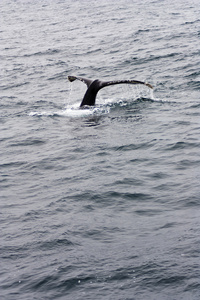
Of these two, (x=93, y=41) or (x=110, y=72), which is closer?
(x=110, y=72)

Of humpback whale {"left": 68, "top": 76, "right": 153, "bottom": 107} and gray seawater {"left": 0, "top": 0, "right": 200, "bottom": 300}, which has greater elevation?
humpback whale {"left": 68, "top": 76, "right": 153, "bottom": 107}

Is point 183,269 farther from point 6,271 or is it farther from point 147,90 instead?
point 147,90

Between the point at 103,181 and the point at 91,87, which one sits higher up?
the point at 91,87

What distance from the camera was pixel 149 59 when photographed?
24188 mm

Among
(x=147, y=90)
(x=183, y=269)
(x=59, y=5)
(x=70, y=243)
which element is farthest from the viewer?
(x=59, y=5)

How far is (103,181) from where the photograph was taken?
36.3 feet

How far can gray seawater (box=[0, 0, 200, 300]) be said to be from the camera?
7547mm

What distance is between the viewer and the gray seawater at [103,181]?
755 centimetres

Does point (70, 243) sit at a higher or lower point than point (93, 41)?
lower

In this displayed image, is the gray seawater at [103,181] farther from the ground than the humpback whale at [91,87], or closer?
closer

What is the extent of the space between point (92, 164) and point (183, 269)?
513 centimetres

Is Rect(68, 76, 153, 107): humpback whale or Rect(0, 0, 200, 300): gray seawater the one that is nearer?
Rect(0, 0, 200, 300): gray seawater

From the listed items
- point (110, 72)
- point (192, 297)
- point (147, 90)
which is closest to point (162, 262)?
point (192, 297)

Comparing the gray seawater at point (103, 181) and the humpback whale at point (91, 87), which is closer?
the gray seawater at point (103, 181)
